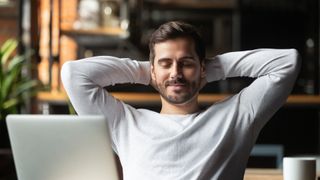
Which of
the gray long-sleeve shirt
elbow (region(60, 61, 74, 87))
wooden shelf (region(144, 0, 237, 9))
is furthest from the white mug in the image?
wooden shelf (region(144, 0, 237, 9))

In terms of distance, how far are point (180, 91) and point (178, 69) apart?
0.15 ft

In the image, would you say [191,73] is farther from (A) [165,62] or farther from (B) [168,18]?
(B) [168,18]

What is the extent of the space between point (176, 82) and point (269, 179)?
16.7 inches

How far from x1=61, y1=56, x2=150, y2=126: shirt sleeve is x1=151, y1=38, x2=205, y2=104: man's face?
4.0 inches

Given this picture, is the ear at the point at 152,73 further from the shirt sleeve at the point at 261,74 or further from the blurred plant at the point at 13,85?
the blurred plant at the point at 13,85

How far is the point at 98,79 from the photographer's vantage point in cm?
131

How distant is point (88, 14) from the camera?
423cm

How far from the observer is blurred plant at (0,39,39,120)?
296 centimetres

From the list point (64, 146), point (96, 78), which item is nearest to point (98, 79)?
point (96, 78)

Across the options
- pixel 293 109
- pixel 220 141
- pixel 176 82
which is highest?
pixel 176 82

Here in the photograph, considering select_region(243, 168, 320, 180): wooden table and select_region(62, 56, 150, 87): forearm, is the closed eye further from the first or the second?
select_region(243, 168, 320, 180): wooden table

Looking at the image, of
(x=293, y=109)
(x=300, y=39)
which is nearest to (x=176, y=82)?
(x=293, y=109)

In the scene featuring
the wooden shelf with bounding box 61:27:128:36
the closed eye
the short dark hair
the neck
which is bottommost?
the neck

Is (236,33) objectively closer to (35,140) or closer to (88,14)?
(88,14)
